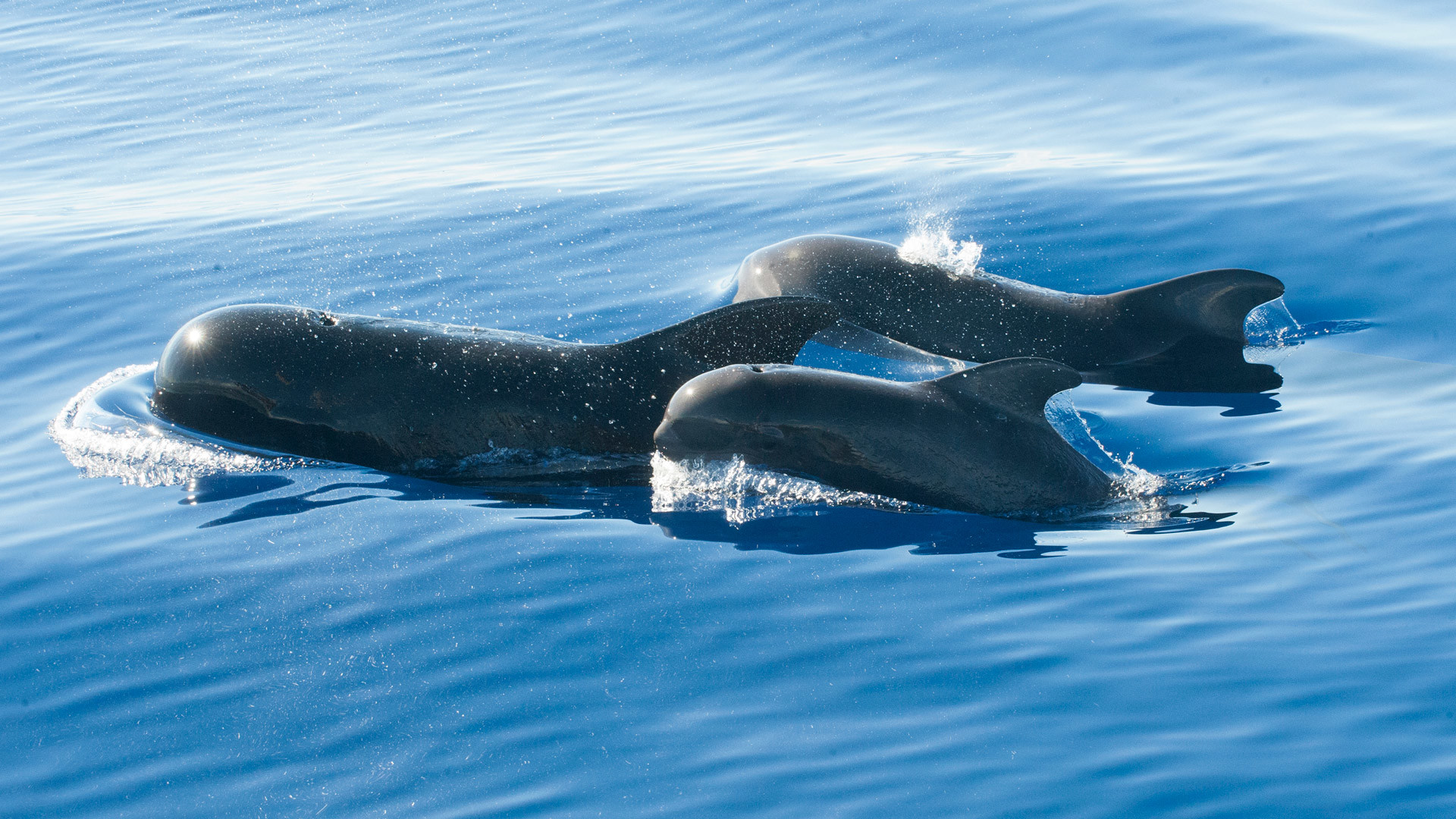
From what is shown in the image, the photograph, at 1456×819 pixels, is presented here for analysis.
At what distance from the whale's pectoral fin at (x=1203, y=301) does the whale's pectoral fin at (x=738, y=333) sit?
2.08m

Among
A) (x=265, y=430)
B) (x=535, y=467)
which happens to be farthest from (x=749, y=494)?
(x=265, y=430)

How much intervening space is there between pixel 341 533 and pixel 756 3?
13858 mm

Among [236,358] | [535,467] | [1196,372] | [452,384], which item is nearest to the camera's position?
[535,467]

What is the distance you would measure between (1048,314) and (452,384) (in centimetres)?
341

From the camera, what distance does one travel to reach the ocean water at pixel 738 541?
4344 mm

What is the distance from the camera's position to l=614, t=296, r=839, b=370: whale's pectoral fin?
6.74 m

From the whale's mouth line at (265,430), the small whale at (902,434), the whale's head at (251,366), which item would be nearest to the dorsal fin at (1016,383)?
the small whale at (902,434)

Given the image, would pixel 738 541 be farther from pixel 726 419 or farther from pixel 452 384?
pixel 452 384

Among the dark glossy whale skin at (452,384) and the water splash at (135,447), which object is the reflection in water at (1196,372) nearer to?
the dark glossy whale skin at (452,384)

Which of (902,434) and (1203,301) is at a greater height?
(1203,301)

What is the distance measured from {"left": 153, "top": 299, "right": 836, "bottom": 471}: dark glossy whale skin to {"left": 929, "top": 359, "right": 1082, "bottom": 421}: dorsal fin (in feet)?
3.20

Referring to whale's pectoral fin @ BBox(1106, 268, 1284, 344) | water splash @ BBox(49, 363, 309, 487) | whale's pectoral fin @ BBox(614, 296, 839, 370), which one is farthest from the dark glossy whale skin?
whale's pectoral fin @ BBox(1106, 268, 1284, 344)

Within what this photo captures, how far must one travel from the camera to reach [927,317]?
8133mm

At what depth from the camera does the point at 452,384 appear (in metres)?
6.83
